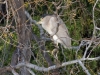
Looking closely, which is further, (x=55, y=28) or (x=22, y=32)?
(x=22, y=32)

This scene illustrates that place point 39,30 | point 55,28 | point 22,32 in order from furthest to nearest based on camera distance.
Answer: point 39,30 → point 22,32 → point 55,28

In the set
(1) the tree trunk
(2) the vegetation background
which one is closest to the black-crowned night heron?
(2) the vegetation background

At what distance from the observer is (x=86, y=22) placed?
15.4 ft

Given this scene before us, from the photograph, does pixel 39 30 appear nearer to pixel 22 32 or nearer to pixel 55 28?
pixel 22 32

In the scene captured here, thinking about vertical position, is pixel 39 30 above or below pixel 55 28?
below

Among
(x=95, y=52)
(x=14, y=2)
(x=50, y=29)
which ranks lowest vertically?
(x=95, y=52)

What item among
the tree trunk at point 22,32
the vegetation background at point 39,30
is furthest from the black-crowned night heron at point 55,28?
the tree trunk at point 22,32

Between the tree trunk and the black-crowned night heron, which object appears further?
the tree trunk

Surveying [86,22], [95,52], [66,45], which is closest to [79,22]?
[86,22]

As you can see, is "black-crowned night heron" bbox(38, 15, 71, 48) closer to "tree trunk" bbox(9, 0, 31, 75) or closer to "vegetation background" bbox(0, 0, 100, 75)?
"vegetation background" bbox(0, 0, 100, 75)

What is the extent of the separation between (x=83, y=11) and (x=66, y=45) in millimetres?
774

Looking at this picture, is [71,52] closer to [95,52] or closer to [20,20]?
[95,52]

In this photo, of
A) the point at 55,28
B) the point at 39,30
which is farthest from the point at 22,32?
the point at 39,30

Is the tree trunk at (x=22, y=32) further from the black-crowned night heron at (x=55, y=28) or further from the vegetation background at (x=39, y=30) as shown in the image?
the black-crowned night heron at (x=55, y=28)
